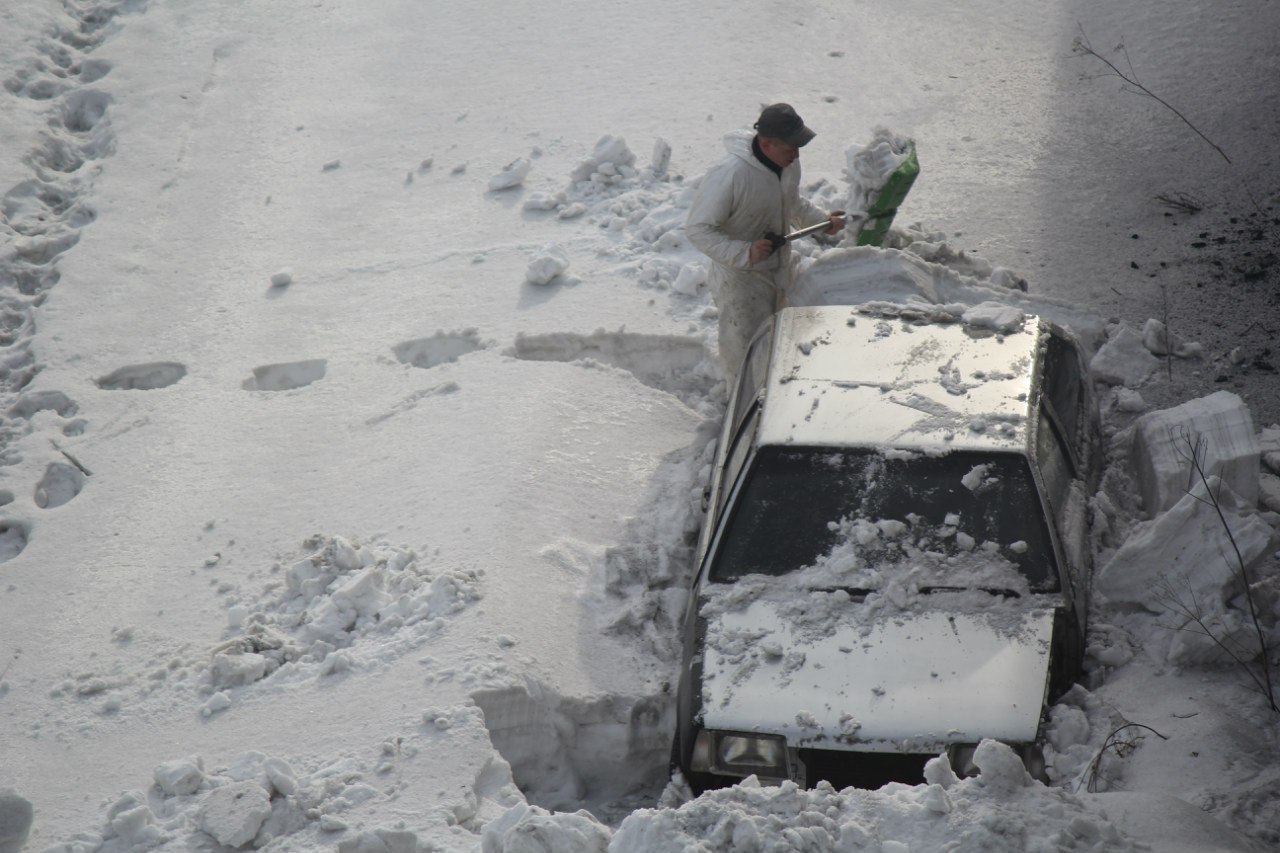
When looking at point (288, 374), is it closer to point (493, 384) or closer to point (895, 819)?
point (493, 384)

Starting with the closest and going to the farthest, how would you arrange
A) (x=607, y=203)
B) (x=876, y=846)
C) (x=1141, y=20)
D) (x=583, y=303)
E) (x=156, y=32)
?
(x=876, y=846), (x=583, y=303), (x=607, y=203), (x=1141, y=20), (x=156, y=32)

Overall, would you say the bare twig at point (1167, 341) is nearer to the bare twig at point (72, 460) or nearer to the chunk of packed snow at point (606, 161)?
the chunk of packed snow at point (606, 161)

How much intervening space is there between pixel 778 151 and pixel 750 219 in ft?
1.28

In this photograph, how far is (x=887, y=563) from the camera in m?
4.84

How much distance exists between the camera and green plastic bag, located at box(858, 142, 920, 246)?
7.48 metres

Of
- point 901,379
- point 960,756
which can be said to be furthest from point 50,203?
point 960,756

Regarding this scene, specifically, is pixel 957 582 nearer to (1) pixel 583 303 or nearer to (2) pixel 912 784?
(2) pixel 912 784

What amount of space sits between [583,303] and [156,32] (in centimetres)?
624

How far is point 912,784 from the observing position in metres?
4.39

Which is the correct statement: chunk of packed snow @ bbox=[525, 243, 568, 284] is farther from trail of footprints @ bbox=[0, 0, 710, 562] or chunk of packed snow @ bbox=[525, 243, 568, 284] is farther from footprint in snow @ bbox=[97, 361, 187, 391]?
footprint in snow @ bbox=[97, 361, 187, 391]

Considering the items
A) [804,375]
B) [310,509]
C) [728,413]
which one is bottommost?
[310,509]

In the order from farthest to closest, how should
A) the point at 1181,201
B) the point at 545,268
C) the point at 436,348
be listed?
the point at 1181,201
the point at 545,268
the point at 436,348

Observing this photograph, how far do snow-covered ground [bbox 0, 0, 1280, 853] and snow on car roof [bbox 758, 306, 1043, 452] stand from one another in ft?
2.57

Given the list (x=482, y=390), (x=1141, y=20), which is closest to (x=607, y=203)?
(x=482, y=390)
